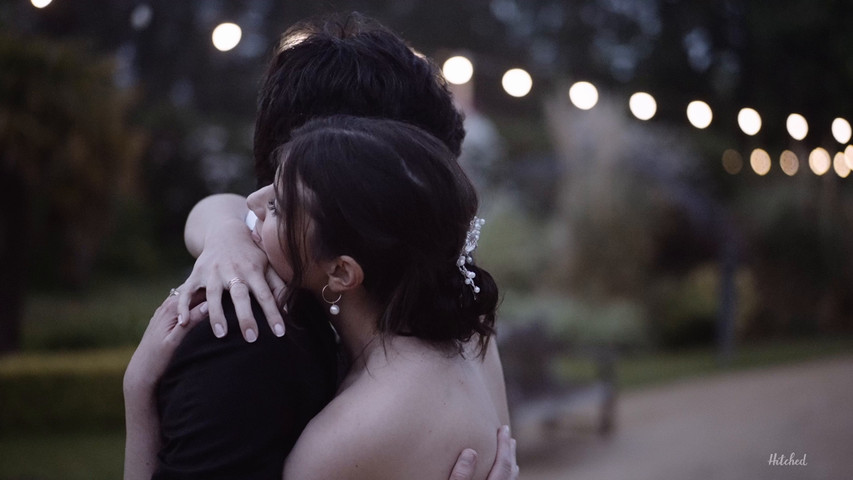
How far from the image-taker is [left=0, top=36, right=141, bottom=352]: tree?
6.86m

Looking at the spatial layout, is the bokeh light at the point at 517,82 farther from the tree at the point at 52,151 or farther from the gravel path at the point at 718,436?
the tree at the point at 52,151

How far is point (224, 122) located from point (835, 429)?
8.26 metres

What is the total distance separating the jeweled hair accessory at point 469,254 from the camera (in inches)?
54.3

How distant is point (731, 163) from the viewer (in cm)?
1351

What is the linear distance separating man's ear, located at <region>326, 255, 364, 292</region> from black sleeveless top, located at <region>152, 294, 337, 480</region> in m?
0.09

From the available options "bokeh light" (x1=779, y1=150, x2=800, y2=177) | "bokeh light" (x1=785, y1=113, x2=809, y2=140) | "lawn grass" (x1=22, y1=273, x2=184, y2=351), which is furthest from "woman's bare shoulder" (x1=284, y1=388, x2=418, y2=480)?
"bokeh light" (x1=779, y1=150, x2=800, y2=177)

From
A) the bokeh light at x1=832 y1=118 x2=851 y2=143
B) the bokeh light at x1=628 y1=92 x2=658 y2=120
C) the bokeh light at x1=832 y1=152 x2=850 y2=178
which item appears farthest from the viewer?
the bokeh light at x1=832 y1=152 x2=850 y2=178

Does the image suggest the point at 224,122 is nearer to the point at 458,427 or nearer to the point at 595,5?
the point at 595,5

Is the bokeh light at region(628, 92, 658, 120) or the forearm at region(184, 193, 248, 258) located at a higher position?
the bokeh light at region(628, 92, 658, 120)

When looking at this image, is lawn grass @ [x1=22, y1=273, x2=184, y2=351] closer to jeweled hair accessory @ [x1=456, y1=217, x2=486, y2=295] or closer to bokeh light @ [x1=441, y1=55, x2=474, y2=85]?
bokeh light @ [x1=441, y1=55, x2=474, y2=85]

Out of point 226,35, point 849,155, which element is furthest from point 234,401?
point 849,155

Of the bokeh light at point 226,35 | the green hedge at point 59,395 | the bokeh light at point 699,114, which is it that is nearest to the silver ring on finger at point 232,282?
the bokeh light at point 226,35

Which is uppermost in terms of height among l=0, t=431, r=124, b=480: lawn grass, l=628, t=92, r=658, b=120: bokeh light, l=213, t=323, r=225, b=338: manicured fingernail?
l=628, t=92, r=658, b=120: bokeh light

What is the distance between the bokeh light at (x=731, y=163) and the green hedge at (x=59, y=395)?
1026 cm
